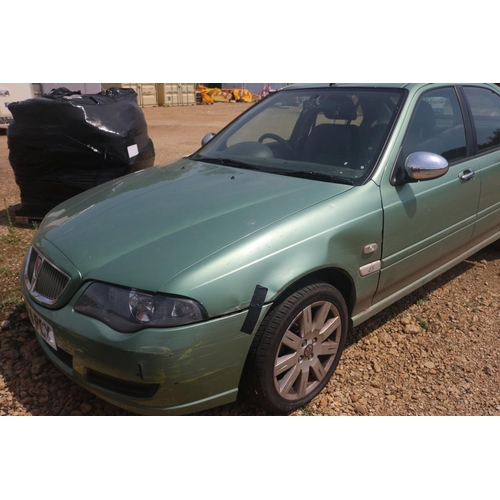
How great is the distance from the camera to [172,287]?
2064mm

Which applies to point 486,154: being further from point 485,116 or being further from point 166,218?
point 166,218

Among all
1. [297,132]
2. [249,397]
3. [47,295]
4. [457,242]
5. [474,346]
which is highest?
[297,132]

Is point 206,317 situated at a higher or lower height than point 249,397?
higher

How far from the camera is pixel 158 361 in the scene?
2.04m

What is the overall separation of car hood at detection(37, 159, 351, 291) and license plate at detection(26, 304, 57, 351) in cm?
35

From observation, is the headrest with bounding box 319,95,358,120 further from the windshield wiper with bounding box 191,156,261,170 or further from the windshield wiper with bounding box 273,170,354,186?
the windshield wiper with bounding box 191,156,261,170

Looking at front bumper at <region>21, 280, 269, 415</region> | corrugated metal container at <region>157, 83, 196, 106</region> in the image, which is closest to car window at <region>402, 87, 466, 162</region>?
front bumper at <region>21, 280, 269, 415</region>

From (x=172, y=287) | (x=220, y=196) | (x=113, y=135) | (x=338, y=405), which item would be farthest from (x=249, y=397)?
(x=113, y=135)

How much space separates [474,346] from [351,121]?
1764 millimetres

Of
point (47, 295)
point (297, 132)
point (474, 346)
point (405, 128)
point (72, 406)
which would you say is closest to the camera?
point (47, 295)

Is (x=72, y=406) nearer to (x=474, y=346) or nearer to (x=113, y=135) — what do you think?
(x=474, y=346)

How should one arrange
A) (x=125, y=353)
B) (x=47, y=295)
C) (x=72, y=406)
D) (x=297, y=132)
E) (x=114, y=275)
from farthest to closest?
(x=297, y=132)
(x=72, y=406)
(x=47, y=295)
(x=114, y=275)
(x=125, y=353)

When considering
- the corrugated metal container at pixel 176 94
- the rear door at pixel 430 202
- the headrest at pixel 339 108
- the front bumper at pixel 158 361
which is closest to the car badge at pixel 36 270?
the front bumper at pixel 158 361

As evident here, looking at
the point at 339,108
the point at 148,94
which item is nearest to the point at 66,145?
the point at 339,108
